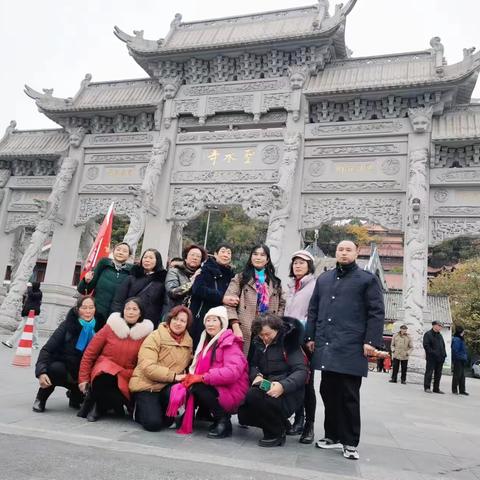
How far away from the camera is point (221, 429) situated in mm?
3131

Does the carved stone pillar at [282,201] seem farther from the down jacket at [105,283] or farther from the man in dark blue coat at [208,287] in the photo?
the man in dark blue coat at [208,287]

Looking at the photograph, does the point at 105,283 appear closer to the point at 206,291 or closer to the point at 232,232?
the point at 206,291

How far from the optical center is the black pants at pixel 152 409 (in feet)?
10.1

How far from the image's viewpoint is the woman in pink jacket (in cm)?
317

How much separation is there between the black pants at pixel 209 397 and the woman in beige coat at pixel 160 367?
14cm

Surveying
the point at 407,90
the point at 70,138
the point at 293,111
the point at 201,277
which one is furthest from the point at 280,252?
the point at 70,138

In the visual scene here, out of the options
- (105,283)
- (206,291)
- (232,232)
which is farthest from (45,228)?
(232,232)

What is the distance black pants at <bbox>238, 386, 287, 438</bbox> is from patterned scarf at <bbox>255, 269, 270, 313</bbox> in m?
0.76

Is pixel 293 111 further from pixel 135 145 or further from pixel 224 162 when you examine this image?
pixel 135 145

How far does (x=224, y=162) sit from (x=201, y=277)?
7954 mm

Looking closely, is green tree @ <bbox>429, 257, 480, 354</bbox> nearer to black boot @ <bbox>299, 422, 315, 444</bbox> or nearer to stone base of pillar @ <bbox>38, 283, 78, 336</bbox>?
stone base of pillar @ <bbox>38, 283, 78, 336</bbox>

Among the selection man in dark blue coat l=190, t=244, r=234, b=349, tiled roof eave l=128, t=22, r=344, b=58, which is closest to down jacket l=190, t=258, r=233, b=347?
man in dark blue coat l=190, t=244, r=234, b=349

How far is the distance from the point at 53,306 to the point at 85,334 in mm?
8660

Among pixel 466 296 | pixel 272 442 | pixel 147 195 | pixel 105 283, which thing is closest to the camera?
pixel 272 442
